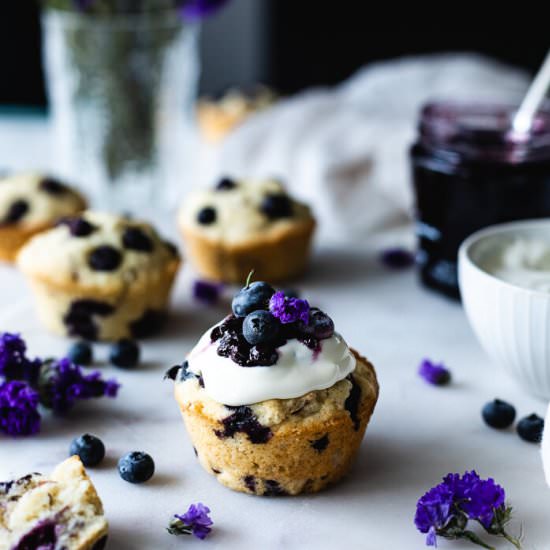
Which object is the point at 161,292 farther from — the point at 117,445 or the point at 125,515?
the point at 125,515

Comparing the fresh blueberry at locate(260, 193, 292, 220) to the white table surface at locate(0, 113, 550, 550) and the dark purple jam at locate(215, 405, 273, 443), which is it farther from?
the dark purple jam at locate(215, 405, 273, 443)

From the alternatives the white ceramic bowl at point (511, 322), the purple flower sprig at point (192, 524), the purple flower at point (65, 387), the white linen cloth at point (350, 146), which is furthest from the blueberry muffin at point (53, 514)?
the white linen cloth at point (350, 146)

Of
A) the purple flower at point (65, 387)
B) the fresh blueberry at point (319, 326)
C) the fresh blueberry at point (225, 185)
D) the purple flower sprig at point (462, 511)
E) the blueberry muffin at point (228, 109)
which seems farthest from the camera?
the blueberry muffin at point (228, 109)

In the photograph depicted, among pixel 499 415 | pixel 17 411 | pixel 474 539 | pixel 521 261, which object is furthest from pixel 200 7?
pixel 474 539

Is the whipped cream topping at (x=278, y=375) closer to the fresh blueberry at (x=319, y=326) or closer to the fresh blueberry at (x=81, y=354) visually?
the fresh blueberry at (x=319, y=326)

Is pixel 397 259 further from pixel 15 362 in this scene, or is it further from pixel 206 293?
pixel 15 362

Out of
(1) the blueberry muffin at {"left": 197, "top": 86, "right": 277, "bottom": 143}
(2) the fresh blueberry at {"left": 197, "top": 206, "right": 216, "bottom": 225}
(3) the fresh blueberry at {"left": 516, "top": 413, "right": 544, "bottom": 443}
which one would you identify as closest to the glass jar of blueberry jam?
(2) the fresh blueberry at {"left": 197, "top": 206, "right": 216, "bottom": 225}

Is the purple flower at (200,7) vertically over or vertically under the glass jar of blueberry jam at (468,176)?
over

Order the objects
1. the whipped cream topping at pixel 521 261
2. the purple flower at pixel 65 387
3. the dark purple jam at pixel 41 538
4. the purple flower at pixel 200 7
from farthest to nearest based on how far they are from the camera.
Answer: the purple flower at pixel 200 7 → the whipped cream topping at pixel 521 261 → the purple flower at pixel 65 387 → the dark purple jam at pixel 41 538

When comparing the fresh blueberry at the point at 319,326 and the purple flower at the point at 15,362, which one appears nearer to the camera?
the fresh blueberry at the point at 319,326
